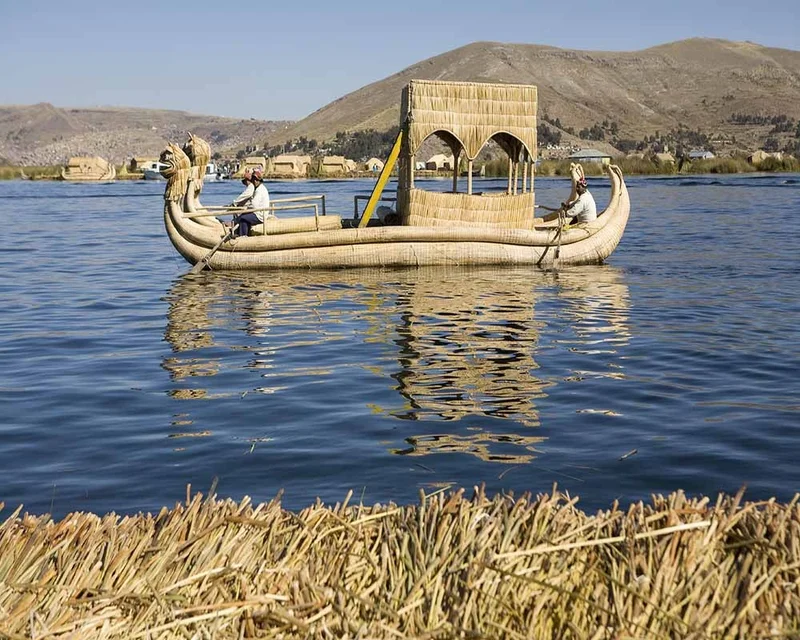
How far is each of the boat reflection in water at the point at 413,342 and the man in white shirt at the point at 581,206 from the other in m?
1.52

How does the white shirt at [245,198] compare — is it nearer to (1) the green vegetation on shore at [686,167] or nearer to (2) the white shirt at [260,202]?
(2) the white shirt at [260,202]

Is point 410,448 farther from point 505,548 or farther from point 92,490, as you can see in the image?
point 505,548

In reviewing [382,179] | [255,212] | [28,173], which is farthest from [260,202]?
[28,173]

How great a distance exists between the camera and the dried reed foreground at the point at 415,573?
334 cm

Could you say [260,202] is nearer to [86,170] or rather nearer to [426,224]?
[426,224]

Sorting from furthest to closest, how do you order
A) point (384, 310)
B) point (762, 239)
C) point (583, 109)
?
point (583, 109) → point (762, 239) → point (384, 310)

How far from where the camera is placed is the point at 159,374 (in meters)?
10.7

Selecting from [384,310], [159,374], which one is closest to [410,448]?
[159,374]

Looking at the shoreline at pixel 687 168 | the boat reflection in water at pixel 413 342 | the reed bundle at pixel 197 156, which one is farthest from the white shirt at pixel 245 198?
the shoreline at pixel 687 168

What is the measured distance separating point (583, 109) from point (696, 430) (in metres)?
179

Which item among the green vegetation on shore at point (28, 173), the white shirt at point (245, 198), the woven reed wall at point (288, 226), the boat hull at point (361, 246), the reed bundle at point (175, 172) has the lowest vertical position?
the green vegetation on shore at point (28, 173)

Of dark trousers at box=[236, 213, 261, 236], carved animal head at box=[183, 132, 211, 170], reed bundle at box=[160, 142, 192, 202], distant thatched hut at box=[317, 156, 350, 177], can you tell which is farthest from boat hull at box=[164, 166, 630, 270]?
distant thatched hut at box=[317, 156, 350, 177]

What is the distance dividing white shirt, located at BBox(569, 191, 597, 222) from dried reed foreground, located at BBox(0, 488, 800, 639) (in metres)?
16.5

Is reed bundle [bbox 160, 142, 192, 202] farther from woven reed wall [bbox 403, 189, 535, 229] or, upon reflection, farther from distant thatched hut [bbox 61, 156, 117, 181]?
distant thatched hut [bbox 61, 156, 117, 181]
